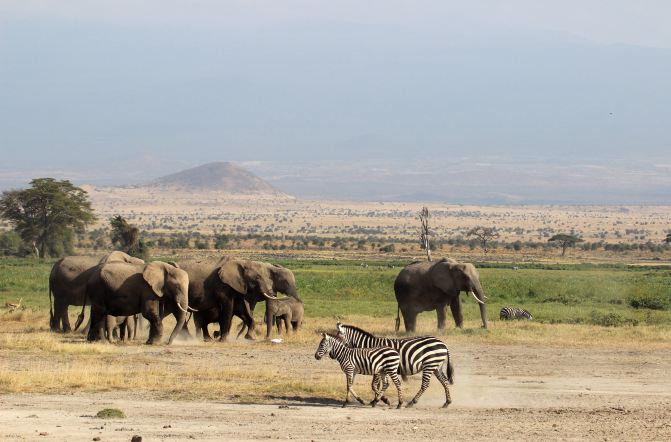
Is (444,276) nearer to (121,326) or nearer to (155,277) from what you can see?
(155,277)

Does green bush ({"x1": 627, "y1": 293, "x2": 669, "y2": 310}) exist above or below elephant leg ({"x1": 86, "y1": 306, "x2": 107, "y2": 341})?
below

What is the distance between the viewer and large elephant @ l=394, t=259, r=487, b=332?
3494 centimetres

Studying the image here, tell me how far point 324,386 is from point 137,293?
31.0ft

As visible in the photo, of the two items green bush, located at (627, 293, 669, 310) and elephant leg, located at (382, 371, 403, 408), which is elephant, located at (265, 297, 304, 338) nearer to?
elephant leg, located at (382, 371, 403, 408)

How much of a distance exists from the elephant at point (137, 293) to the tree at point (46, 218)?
5465 cm

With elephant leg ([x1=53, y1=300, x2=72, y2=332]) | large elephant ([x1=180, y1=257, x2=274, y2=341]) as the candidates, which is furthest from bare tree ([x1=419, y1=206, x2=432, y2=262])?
elephant leg ([x1=53, y1=300, x2=72, y2=332])

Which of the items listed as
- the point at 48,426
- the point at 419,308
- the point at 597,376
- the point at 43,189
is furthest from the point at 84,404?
the point at 43,189

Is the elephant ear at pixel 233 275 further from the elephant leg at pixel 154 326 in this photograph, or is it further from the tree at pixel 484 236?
the tree at pixel 484 236

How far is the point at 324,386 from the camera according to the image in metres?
23.0

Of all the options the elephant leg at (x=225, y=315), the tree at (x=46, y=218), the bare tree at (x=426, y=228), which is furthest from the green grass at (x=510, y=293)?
the tree at (x=46, y=218)

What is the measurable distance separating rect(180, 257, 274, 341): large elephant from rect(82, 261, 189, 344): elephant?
195cm

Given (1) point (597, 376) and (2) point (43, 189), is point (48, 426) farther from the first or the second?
(2) point (43, 189)

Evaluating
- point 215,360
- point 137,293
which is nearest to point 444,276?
point 137,293

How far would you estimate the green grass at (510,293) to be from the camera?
42.5m
